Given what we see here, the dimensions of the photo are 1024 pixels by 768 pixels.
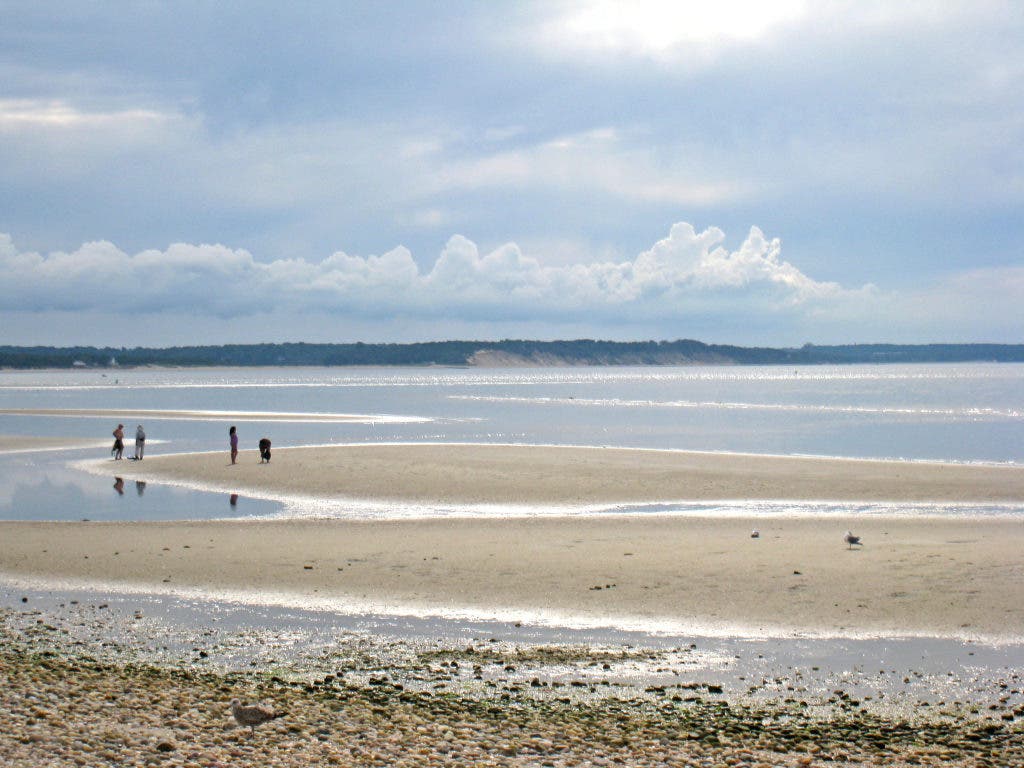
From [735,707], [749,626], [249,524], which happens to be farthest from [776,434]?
[735,707]

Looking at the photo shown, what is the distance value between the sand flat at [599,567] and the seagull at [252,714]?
536 centimetres

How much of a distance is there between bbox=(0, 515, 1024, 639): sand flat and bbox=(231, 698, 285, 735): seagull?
5359mm

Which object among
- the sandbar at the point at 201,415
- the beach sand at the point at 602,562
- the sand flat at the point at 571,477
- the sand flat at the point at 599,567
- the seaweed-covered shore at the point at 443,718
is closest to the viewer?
the seaweed-covered shore at the point at 443,718

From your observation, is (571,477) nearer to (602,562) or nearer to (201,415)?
(602,562)

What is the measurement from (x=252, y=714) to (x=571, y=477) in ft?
83.3

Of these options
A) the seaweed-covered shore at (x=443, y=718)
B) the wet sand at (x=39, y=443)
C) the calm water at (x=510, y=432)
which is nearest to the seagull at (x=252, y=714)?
the seaweed-covered shore at (x=443, y=718)

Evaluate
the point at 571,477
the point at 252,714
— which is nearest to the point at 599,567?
the point at 252,714

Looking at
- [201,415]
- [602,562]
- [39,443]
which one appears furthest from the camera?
[201,415]

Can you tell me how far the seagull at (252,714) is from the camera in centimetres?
915

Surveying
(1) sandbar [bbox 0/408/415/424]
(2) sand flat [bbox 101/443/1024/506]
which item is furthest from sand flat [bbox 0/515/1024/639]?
(1) sandbar [bbox 0/408/415/424]

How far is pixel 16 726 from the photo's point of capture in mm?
8836

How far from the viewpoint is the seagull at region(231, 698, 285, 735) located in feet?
30.0

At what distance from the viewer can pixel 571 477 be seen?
112 ft

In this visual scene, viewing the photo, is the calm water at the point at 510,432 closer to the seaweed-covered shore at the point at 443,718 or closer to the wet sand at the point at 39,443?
the wet sand at the point at 39,443
